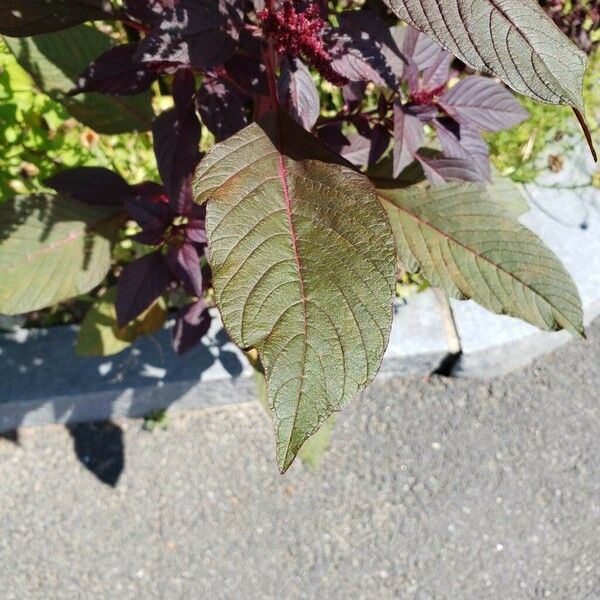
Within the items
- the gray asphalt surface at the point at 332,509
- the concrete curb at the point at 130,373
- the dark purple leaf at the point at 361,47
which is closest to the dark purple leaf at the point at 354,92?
the dark purple leaf at the point at 361,47

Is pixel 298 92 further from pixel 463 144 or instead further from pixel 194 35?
pixel 463 144

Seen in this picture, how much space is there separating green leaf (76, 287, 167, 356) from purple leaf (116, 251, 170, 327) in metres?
0.37

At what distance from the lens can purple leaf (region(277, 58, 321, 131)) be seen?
41.4 inches

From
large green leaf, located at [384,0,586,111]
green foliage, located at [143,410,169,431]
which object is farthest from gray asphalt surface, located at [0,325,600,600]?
large green leaf, located at [384,0,586,111]

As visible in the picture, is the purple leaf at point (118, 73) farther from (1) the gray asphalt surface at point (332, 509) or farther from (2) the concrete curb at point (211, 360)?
(1) the gray asphalt surface at point (332, 509)

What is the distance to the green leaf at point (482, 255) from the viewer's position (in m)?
1.16

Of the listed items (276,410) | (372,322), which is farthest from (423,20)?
(276,410)

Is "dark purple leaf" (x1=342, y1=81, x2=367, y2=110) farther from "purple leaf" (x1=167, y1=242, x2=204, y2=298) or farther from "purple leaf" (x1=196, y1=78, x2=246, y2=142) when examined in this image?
"purple leaf" (x1=167, y1=242, x2=204, y2=298)

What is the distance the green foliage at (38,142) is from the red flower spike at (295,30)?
937 millimetres

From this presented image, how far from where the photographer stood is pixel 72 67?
1.37 m

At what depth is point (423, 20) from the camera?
683 mm

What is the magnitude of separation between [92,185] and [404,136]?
2.15 feet

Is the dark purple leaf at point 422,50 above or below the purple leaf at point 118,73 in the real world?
above

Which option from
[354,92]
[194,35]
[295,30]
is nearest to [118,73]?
[194,35]
